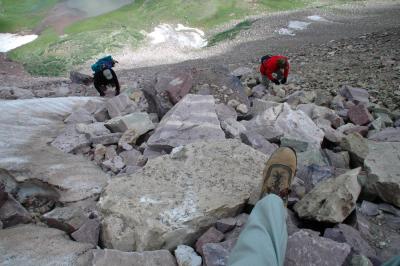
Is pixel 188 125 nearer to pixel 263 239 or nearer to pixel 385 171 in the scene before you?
pixel 385 171

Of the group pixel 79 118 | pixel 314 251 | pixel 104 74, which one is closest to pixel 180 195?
pixel 314 251

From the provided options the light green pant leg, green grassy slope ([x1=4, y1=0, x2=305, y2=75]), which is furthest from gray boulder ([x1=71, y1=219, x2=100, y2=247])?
green grassy slope ([x1=4, y1=0, x2=305, y2=75])

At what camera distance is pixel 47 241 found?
12.1ft

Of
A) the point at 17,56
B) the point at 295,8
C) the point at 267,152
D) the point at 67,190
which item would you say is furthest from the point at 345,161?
the point at 295,8

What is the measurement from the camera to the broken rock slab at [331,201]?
3.55 metres

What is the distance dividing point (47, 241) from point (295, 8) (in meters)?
32.0

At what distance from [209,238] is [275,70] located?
5.86 metres

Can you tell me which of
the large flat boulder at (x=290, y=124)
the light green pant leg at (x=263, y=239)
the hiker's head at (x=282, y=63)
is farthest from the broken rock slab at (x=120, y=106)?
the light green pant leg at (x=263, y=239)

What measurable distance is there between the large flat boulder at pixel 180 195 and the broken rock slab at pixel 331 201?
0.54 meters

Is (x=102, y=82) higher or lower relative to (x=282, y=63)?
lower

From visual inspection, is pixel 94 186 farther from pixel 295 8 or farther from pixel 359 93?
pixel 295 8

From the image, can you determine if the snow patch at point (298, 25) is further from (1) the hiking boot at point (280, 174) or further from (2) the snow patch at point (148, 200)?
(2) the snow patch at point (148, 200)

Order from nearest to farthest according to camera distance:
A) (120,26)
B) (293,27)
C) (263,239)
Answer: (263,239), (293,27), (120,26)

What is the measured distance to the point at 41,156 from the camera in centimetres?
549
